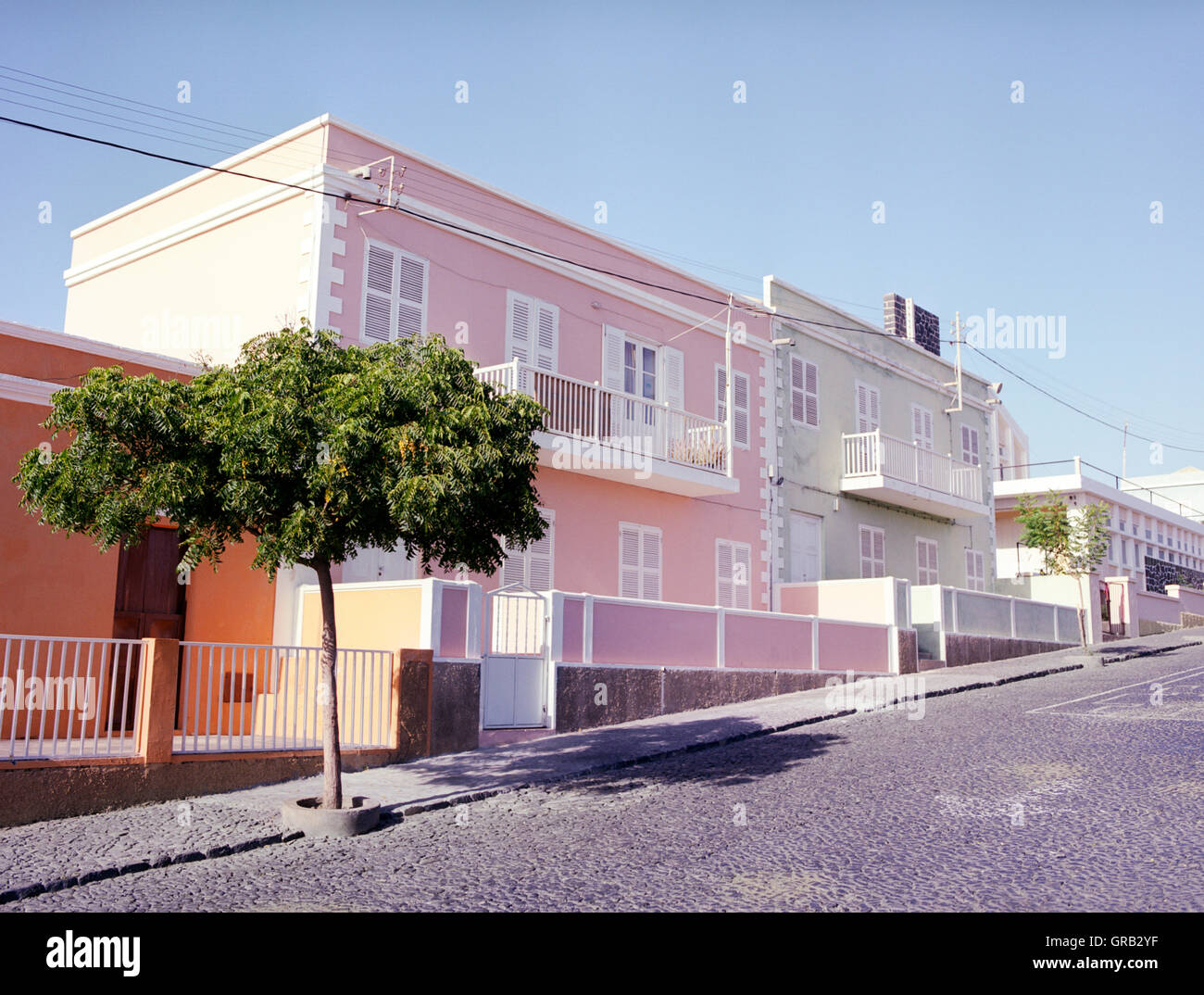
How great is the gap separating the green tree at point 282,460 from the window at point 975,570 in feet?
69.2

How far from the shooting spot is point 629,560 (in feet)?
Result: 60.2

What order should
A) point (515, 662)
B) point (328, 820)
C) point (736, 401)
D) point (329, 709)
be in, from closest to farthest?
1. point (328, 820)
2. point (329, 709)
3. point (515, 662)
4. point (736, 401)

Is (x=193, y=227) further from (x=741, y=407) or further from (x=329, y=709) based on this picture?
(x=741, y=407)

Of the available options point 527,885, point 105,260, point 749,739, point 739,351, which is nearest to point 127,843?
point 527,885

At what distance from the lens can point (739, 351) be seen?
70.2 feet

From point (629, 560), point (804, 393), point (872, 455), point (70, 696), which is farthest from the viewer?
point (872, 455)

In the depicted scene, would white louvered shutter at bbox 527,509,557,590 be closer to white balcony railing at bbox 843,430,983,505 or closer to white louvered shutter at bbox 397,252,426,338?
white louvered shutter at bbox 397,252,426,338

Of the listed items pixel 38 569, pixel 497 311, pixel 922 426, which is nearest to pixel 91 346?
pixel 38 569

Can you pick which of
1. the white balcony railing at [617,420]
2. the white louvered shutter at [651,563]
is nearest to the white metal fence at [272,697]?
the white balcony railing at [617,420]

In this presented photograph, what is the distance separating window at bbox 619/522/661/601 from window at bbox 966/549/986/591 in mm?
11865

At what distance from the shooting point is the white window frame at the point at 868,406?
80.5 feet

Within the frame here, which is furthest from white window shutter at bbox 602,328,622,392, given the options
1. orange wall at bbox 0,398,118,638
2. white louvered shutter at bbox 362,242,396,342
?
orange wall at bbox 0,398,118,638

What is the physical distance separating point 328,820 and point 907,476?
1797 centimetres

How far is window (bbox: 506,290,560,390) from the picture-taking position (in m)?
17.0
